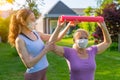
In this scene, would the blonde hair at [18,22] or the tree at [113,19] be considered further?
the tree at [113,19]

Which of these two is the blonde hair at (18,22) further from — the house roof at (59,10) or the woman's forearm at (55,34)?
the house roof at (59,10)

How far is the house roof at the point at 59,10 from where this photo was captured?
54094 millimetres

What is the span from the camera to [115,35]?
24828 mm

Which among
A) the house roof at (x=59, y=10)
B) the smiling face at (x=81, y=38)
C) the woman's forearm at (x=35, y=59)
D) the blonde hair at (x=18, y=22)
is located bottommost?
the house roof at (x=59, y=10)

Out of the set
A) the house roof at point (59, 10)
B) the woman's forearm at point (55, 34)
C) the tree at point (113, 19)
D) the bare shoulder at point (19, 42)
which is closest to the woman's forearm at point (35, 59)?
the bare shoulder at point (19, 42)

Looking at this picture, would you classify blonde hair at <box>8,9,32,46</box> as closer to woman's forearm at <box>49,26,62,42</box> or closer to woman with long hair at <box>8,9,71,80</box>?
woman with long hair at <box>8,9,71,80</box>

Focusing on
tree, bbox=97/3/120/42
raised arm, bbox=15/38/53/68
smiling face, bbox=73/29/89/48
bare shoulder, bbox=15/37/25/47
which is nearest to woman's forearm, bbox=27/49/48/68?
raised arm, bbox=15/38/53/68

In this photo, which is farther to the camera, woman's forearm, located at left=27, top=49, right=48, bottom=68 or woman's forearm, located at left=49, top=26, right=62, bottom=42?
woman's forearm, located at left=49, top=26, right=62, bottom=42

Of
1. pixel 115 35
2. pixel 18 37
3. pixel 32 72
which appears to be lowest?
pixel 115 35

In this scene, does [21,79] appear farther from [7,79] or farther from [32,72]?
[32,72]

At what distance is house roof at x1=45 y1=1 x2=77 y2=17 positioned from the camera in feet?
177

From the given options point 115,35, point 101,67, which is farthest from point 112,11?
point 101,67

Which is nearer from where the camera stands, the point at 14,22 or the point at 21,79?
the point at 14,22

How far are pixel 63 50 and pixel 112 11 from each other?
19876 mm
